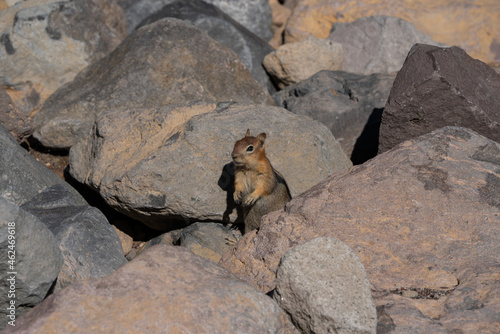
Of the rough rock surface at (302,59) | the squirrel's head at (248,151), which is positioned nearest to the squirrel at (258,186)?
the squirrel's head at (248,151)

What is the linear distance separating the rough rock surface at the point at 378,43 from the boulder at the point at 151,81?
2939mm

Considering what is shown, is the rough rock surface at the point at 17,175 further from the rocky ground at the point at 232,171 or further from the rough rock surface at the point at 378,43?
the rough rock surface at the point at 378,43

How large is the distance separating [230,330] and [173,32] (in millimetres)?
6660

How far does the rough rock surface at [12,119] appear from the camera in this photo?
8.32m

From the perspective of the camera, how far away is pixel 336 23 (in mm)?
12234

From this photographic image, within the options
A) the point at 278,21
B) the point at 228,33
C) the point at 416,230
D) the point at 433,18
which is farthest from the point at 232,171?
the point at 278,21

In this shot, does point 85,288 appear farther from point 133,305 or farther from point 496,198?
point 496,198

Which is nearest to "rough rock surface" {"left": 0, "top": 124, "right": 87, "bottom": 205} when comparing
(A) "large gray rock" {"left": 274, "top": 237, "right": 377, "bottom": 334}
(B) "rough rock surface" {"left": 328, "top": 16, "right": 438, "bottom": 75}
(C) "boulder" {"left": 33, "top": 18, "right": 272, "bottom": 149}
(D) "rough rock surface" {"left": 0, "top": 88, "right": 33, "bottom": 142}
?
(D) "rough rock surface" {"left": 0, "top": 88, "right": 33, "bottom": 142}

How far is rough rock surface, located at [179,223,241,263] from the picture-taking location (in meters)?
6.45

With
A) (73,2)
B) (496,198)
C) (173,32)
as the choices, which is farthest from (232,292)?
(73,2)

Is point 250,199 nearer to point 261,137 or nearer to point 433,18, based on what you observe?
point 261,137

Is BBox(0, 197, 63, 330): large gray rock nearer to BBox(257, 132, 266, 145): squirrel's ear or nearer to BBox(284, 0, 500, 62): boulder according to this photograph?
BBox(257, 132, 266, 145): squirrel's ear

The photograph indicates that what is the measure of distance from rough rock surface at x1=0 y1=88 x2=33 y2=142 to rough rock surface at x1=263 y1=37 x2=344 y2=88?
16.0 ft

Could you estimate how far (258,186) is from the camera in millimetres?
6480
